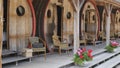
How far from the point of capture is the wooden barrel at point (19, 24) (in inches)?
367

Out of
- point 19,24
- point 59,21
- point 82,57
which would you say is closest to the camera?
point 82,57

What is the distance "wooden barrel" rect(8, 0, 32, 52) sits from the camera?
9.33 meters

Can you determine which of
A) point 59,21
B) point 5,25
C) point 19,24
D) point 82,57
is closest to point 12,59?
point 5,25

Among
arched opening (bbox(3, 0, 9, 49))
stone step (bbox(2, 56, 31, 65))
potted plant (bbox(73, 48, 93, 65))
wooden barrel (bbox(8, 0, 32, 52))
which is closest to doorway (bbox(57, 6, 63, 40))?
wooden barrel (bbox(8, 0, 32, 52))

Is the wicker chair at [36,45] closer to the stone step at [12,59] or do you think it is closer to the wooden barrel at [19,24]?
the wooden barrel at [19,24]

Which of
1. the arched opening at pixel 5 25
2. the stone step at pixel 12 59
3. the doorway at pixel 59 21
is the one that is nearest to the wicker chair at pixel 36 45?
the stone step at pixel 12 59

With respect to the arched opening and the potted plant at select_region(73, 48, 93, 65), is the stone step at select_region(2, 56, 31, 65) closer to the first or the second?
the arched opening

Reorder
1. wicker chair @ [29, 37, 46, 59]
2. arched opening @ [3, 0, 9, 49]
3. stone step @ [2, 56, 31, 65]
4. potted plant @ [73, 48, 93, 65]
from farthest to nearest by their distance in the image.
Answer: wicker chair @ [29, 37, 46, 59]
arched opening @ [3, 0, 9, 49]
potted plant @ [73, 48, 93, 65]
stone step @ [2, 56, 31, 65]

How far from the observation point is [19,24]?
9.74 meters

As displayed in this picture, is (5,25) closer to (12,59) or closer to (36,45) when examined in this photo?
(36,45)

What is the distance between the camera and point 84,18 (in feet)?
53.6

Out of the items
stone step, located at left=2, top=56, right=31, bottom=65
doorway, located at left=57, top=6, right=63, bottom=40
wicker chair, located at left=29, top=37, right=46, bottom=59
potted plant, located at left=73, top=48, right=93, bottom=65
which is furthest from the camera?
doorway, located at left=57, top=6, right=63, bottom=40

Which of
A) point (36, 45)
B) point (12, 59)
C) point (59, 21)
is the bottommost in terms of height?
point (12, 59)

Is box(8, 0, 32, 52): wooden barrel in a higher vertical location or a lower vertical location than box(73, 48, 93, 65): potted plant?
higher
